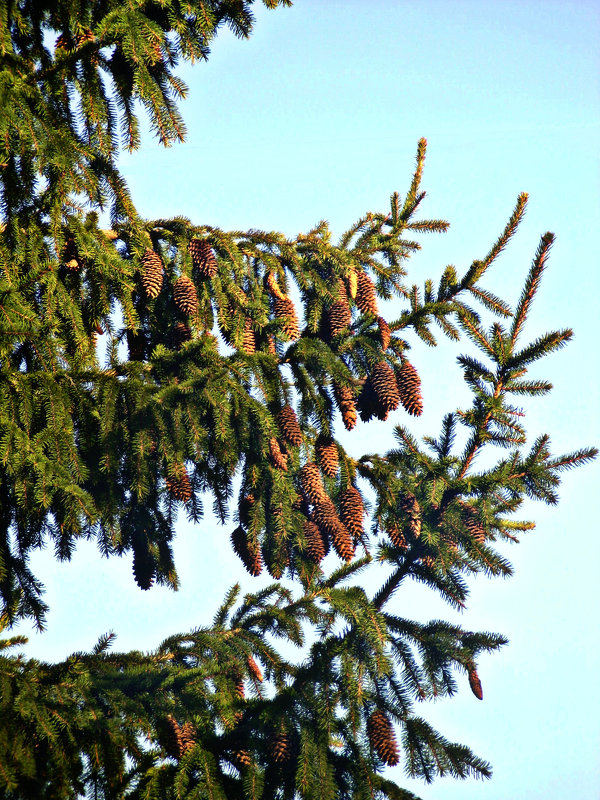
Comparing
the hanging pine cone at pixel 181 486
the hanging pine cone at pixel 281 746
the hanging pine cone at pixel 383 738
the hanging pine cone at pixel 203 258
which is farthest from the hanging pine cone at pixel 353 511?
the hanging pine cone at pixel 203 258

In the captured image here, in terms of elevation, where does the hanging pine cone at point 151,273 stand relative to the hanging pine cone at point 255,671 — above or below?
→ above

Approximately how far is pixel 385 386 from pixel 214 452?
0.99 meters

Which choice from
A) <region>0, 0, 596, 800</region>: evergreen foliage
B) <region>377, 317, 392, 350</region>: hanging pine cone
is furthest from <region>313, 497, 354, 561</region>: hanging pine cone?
<region>377, 317, 392, 350</region>: hanging pine cone

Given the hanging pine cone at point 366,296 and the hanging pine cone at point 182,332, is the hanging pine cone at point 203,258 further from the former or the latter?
the hanging pine cone at point 366,296

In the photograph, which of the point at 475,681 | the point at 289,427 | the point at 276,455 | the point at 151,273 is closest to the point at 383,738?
the point at 475,681

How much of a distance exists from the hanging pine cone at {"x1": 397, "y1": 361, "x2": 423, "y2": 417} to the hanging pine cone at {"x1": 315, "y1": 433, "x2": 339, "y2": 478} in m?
0.46

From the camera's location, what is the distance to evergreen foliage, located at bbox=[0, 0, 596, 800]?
3.98 meters

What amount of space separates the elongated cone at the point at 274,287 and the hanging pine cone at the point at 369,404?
0.71 meters

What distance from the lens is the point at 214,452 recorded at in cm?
448

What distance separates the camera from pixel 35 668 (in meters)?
4.36

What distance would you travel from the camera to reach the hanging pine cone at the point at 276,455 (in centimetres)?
446

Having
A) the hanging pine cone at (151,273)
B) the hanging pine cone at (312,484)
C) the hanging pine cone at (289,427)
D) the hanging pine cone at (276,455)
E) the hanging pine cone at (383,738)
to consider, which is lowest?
the hanging pine cone at (383,738)

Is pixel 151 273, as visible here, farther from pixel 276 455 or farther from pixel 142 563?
pixel 142 563

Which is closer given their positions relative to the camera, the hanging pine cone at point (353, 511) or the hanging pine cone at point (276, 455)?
the hanging pine cone at point (276, 455)
